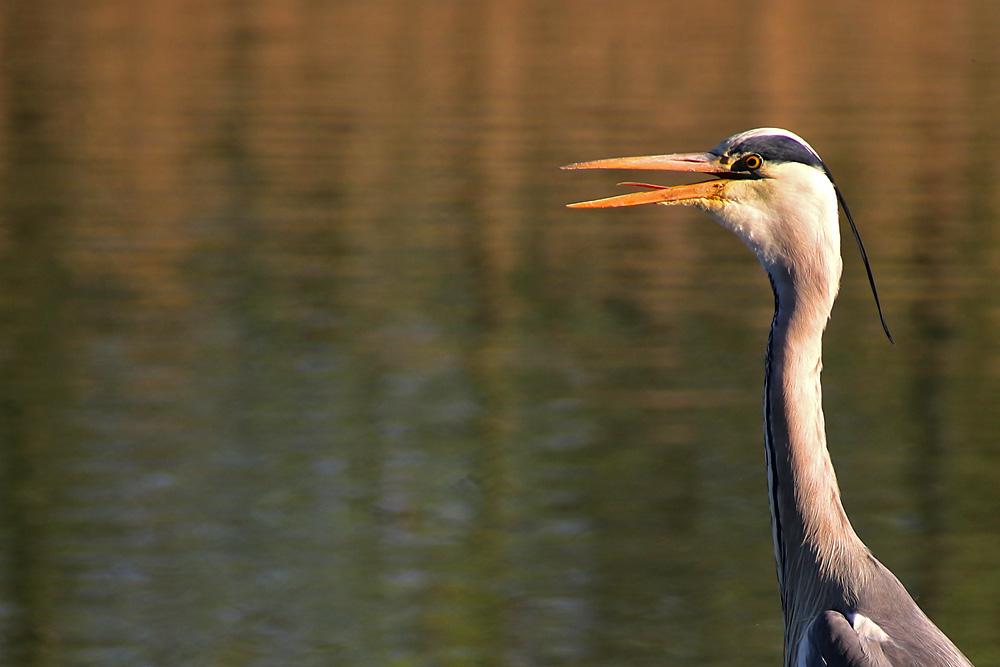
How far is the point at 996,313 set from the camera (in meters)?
11.0

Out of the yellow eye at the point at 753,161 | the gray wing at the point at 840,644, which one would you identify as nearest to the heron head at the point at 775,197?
the yellow eye at the point at 753,161

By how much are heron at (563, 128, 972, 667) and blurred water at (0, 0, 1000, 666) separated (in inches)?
80.3

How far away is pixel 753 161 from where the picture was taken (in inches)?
158

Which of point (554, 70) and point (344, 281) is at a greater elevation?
point (554, 70)

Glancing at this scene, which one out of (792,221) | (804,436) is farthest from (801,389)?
(792,221)

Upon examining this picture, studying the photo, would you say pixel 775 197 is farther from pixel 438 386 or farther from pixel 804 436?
pixel 438 386

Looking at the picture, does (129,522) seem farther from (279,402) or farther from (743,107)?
(743,107)

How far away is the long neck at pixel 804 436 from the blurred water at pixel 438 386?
2.05 meters

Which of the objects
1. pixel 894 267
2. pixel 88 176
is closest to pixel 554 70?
pixel 88 176

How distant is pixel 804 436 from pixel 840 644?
548 millimetres

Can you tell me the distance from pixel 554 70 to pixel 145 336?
586 inches

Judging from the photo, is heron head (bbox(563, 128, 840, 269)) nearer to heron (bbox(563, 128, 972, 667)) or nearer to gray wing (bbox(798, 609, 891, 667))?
heron (bbox(563, 128, 972, 667))

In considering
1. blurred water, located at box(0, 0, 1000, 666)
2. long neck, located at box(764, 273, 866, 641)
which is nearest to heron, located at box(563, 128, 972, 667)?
long neck, located at box(764, 273, 866, 641)

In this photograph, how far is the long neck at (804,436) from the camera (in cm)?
387
